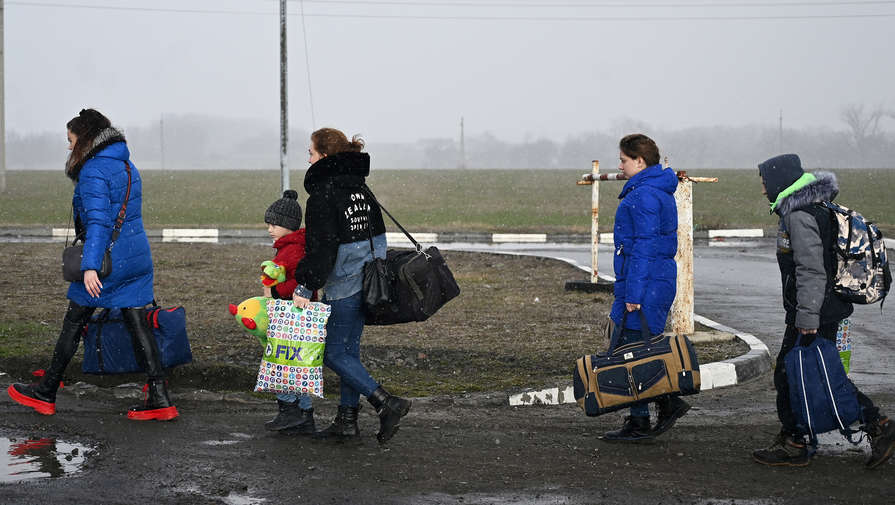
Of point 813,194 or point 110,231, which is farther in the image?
point 110,231

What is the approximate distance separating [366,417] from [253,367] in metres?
1.58

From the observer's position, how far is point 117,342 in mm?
6684

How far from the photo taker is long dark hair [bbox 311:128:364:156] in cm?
606

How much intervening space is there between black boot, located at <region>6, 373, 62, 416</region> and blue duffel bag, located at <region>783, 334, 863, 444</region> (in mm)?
4267

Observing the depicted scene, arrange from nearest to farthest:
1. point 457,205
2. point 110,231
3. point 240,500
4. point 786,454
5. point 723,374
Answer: point 240,500 < point 786,454 < point 110,231 < point 723,374 < point 457,205

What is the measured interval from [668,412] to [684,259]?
11.0ft

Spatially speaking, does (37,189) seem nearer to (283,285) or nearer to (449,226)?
(449,226)

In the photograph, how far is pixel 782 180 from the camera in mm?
5785

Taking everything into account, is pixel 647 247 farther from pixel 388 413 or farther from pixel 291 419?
pixel 291 419

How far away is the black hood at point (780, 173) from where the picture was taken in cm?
578

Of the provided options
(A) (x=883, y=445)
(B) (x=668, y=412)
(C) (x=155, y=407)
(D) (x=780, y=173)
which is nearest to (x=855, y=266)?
(D) (x=780, y=173)

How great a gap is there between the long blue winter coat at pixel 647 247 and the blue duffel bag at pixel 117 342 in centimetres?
273

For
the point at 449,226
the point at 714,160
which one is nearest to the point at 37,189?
the point at 449,226

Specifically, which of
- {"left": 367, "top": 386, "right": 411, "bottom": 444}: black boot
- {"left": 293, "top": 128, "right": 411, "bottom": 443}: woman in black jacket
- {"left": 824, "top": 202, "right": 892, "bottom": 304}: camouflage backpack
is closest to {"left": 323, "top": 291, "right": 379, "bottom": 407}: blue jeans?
{"left": 293, "top": 128, "right": 411, "bottom": 443}: woman in black jacket
